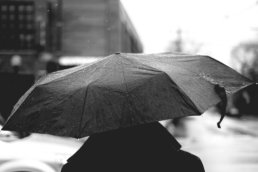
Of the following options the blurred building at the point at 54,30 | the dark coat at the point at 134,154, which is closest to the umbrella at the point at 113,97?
the dark coat at the point at 134,154

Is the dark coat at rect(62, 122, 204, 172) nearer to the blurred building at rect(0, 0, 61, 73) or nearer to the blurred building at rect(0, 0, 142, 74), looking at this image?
the blurred building at rect(0, 0, 142, 74)

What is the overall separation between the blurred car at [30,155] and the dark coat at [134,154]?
3.40m

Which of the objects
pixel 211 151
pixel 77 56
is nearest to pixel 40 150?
pixel 211 151

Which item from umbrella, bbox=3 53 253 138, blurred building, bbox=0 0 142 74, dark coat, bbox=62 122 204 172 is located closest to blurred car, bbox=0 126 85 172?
umbrella, bbox=3 53 253 138

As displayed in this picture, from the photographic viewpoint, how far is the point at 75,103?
2688 mm

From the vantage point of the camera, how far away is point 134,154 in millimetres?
2842

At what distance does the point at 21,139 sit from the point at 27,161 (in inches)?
27.0

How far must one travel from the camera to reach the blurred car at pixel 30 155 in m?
6.11

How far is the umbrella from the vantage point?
2.59 metres

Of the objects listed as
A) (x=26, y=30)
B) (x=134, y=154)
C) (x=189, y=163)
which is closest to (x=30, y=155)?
(x=134, y=154)

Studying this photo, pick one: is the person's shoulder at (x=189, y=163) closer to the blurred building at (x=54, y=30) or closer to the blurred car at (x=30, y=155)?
the blurred car at (x=30, y=155)

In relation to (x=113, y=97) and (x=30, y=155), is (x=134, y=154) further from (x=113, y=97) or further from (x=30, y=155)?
(x=30, y=155)

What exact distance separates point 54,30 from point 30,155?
1619 centimetres

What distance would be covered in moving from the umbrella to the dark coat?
1.01 feet
